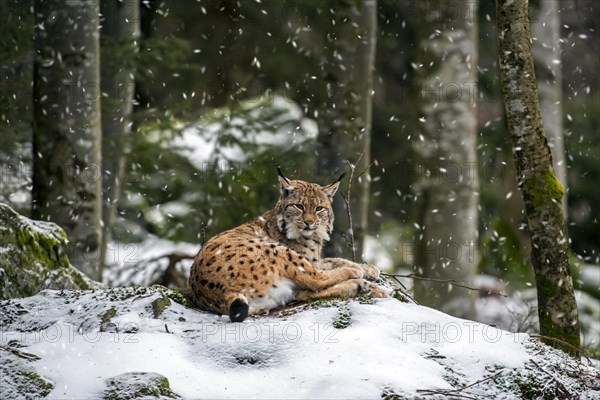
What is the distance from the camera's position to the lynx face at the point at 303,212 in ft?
20.3

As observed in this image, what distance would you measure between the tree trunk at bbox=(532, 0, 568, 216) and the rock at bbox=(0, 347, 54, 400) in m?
6.97

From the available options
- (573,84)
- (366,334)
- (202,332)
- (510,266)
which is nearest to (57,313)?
(202,332)

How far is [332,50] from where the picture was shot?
Answer: 31.9 feet

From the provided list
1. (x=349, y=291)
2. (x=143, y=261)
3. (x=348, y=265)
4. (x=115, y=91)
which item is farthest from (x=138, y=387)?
(x=115, y=91)

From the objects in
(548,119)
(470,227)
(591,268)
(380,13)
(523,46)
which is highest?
(380,13)

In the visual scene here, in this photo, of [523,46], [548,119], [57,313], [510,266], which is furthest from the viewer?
[510,266]

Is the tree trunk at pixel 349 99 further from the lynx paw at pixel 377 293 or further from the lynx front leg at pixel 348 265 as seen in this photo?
the lynx paw at pixel 377 293

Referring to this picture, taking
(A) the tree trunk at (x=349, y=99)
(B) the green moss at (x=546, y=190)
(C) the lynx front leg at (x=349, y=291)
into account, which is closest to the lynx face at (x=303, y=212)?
(C) the lynx front leg at (x=349, y=291)

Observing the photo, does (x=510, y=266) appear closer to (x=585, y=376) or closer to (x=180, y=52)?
(x=180, y=52)

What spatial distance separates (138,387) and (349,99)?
6.15m

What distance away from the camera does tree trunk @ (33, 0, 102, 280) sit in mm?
8180

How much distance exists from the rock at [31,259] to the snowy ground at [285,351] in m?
0.92

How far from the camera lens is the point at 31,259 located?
631cm

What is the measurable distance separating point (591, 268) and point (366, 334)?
31.5 ft
